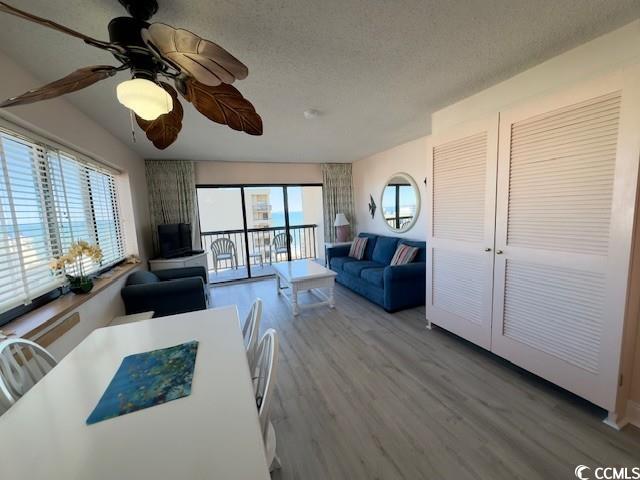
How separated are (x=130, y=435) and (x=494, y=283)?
249 centimetres

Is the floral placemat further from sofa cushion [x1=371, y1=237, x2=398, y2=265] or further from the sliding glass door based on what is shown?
the sliding glass door

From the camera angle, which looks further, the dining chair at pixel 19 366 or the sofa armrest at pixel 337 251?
the sofa armrest at pixel 337 251

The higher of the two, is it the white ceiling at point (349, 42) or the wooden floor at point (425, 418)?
the white ceiling at point (349, 42)

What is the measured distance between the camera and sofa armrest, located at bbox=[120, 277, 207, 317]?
263 cm

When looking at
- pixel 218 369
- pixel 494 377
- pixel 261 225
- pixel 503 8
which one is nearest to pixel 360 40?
pixel 503 8

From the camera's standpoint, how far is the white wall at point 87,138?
5.13 ft

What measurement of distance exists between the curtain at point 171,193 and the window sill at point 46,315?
2.40 m

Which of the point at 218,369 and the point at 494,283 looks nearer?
the point at 218,369

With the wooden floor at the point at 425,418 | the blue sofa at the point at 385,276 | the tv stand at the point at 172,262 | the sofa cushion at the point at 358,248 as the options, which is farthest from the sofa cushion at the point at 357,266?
the tv stand at the point at 172,262

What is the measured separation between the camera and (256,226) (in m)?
6.23

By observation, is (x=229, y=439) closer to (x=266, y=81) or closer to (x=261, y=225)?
(x=266, y=81)

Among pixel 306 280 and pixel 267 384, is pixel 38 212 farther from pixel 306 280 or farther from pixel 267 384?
pixel 306 280

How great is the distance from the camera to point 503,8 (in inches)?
51.5

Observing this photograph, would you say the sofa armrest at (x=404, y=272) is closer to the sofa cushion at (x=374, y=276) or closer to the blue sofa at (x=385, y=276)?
the blue sofa at (x=385, y=276)
